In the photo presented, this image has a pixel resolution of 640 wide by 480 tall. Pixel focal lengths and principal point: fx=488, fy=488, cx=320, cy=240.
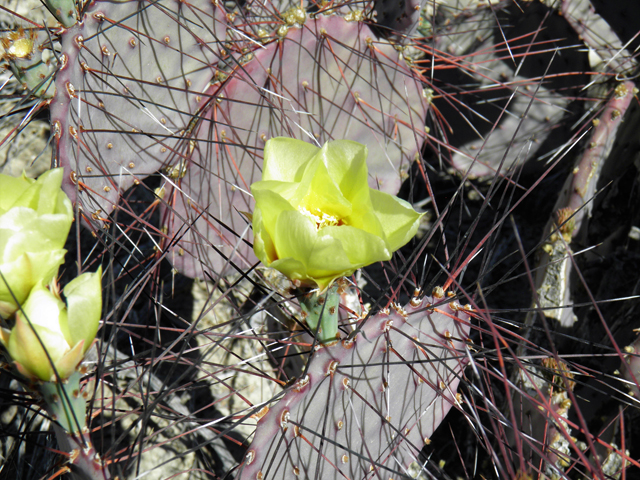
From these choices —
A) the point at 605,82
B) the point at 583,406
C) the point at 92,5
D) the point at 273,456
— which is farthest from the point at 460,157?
the point at 273,456

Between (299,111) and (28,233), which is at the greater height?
(299,111)

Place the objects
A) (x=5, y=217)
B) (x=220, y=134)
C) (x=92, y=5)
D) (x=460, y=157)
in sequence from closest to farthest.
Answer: (x=5, y=217) → (x=92, y=5) → (x=220, y=134) → (x=460, y=157)

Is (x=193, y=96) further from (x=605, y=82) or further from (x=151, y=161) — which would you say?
(x=605, y=82)

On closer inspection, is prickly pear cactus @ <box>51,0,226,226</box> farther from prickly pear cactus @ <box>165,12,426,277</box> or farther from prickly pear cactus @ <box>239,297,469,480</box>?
prickly pear cactus @ <box>239,297,469,480</box>

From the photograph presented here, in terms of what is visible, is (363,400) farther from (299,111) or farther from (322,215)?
(299,111)

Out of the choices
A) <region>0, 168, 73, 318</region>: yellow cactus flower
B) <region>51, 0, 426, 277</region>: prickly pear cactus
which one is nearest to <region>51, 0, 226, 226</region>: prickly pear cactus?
<region>51, 0, 426, 277</region>: prickly pear cactus

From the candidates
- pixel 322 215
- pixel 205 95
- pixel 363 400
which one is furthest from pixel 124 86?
pixel 363 400
